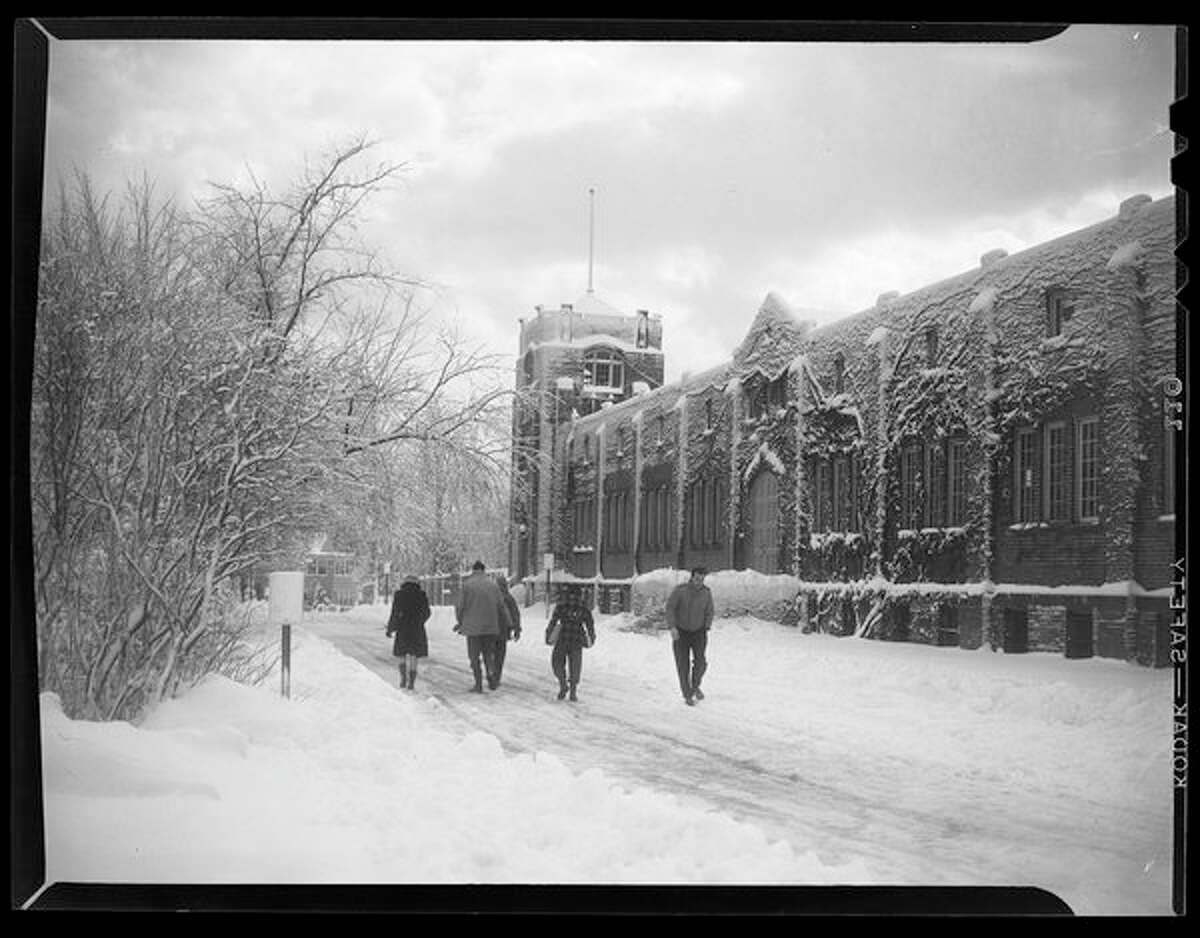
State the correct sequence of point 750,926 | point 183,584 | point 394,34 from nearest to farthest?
point 750,926
point 394,34
point 183,584

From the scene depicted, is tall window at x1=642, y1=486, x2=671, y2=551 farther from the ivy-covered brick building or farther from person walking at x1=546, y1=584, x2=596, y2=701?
person walking at x1=546, y1=584, x2=596, y2=701

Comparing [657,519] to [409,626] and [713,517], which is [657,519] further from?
[409,626]

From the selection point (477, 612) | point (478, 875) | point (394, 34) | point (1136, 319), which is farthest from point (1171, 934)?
point (394, 34)

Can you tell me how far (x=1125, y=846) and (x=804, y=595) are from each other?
1240 millimetres

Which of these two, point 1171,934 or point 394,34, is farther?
point 394,34

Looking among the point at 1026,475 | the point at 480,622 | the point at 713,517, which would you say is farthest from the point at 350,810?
the point at 1026,475

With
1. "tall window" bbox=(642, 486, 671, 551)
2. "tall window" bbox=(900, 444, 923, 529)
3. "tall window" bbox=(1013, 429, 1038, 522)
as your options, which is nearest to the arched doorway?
"tall window" bbox=(642, 486, 671, 551)

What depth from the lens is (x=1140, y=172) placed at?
13.0 ft

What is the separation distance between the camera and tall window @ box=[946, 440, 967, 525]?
4.08 meters

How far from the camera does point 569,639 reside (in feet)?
14.0

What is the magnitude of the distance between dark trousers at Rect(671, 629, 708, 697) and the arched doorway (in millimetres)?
301

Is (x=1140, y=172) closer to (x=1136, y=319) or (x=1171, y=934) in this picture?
(x=1136, y=319)

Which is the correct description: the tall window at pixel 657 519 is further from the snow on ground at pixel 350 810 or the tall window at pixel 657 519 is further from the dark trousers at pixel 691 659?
the snow on ground at pixel 350 810

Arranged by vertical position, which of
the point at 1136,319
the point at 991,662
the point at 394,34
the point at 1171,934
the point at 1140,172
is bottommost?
the point at 1171,934
